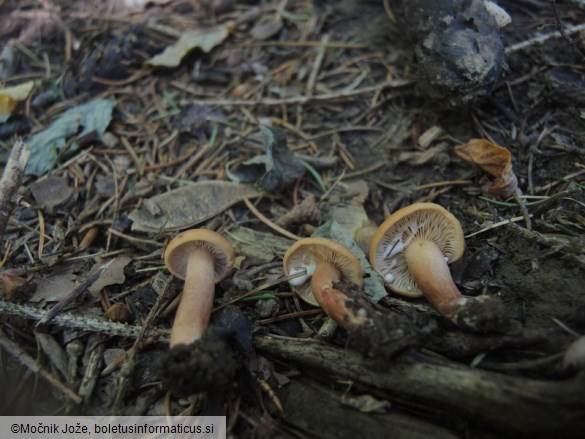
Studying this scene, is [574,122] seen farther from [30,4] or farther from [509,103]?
[30,4]

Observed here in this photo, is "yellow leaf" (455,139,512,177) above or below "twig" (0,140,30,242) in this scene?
above

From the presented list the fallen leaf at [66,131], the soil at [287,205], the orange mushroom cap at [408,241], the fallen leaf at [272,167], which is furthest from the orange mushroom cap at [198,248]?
the fallen leaf at [66,131]

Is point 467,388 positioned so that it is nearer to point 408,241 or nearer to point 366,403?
point 366,403

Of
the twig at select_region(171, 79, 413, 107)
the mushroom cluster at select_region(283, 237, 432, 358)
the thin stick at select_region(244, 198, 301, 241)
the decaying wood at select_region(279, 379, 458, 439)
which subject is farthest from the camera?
the twig at select_region(171, 79, 413, 107)

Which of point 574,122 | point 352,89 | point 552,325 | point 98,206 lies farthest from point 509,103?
point 98,206

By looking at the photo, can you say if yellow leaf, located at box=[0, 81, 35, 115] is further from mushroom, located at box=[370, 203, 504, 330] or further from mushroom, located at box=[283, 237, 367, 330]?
mushroom, located at box=[370, 203, 504, 330]
